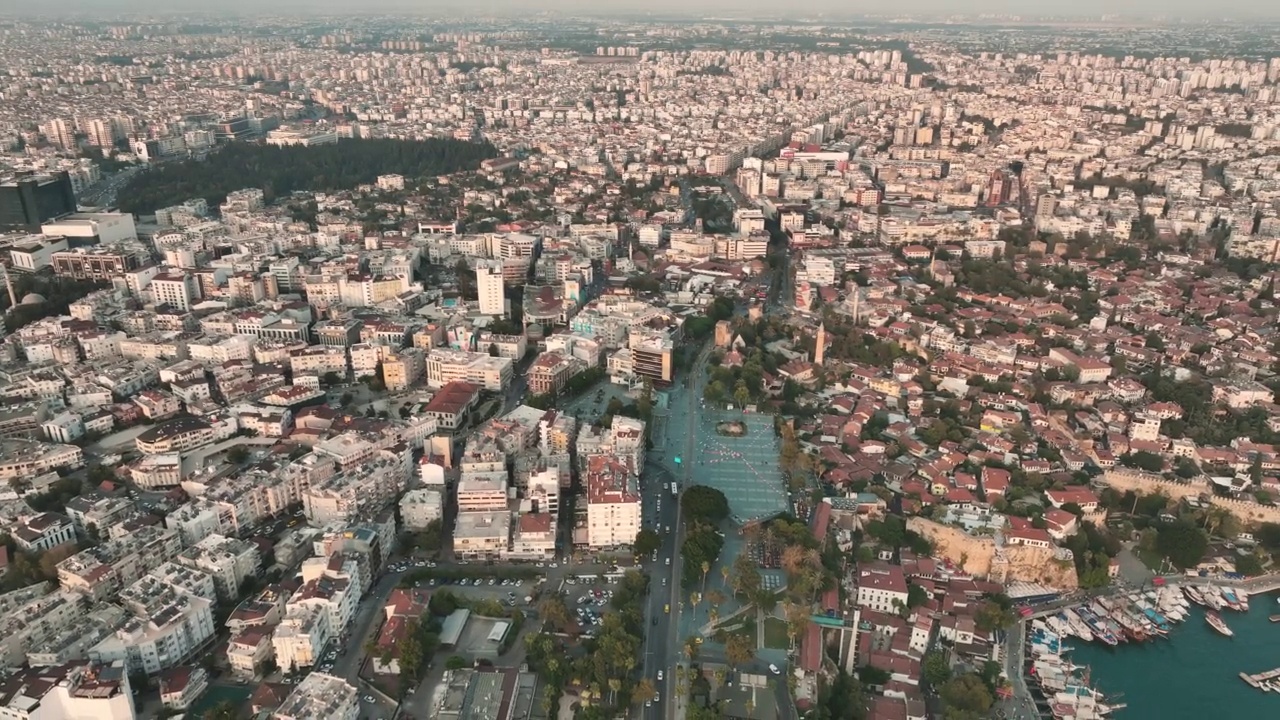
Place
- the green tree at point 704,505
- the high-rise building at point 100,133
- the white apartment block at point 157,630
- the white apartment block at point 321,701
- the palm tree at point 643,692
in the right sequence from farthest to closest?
the high-rise building at point 100,133 < the green tree at point 704,505 < the white apartment block at point 157,630 < the palm tree at point 643,692 < the white apartment block at point 321,701

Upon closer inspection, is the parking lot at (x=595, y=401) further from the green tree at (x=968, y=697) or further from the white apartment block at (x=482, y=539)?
the green tree at (x=968, y=697)

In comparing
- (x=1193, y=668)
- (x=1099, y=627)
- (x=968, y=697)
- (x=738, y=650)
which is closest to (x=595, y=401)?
(x=738, y=650)

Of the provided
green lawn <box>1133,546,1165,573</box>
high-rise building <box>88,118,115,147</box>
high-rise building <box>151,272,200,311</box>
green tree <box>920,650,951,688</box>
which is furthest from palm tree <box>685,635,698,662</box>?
high-rise building <box>88,118,115,147</box>

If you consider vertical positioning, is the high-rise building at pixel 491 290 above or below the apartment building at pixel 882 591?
above

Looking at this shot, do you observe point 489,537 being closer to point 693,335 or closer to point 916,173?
point 693,335

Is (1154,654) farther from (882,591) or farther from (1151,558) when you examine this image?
(882,591)

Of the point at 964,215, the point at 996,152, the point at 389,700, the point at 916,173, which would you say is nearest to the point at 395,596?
the point at 389,700

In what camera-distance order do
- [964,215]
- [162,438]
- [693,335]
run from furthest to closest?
[964,215] < [693,335] < [162,438]

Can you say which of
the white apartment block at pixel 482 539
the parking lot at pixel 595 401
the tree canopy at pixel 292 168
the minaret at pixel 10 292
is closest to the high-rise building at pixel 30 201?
the tree canopy at pixel 292 168
